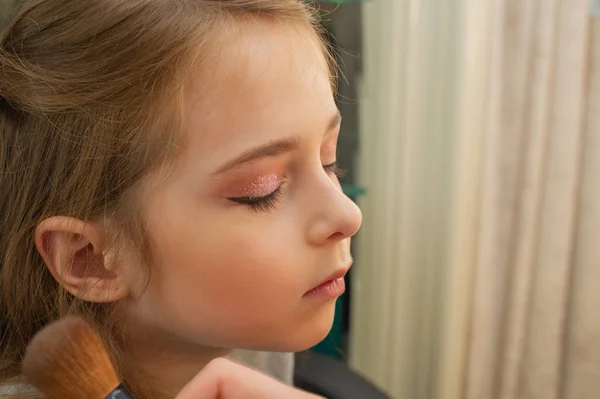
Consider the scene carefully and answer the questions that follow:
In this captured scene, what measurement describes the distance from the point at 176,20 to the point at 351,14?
0.66 m

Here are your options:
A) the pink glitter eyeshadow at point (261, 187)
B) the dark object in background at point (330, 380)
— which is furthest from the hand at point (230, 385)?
the dark object in background at point (330, 380)

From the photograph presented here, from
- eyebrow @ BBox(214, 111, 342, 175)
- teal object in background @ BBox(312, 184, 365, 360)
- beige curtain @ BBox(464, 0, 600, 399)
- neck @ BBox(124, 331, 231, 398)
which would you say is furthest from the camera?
teal object in background @ BBox(312, 184, 365, 360)

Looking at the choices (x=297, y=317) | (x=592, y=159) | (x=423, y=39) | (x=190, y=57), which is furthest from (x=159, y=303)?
(x=592, y=159)

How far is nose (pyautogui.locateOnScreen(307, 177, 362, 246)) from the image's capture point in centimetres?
58

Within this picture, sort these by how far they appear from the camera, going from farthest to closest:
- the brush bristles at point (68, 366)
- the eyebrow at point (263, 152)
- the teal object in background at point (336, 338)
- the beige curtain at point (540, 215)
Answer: the teal object in background at point (336, 338) < the beige curtain at point (540, 215) < the eyebrow at point (263, 152) < the brush bristles at point (68, 366)

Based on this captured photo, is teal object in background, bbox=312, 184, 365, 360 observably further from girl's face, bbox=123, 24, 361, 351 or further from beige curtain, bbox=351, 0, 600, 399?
girl's face, bbox=123, 24, 361, 351

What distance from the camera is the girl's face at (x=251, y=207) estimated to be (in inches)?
21.7

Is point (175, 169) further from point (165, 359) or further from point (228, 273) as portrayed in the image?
point (165, 359)

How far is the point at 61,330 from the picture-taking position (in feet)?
1.49

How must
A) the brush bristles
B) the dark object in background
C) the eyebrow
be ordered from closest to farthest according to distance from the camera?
the brush bristles, the eyebrow, the dark object in background

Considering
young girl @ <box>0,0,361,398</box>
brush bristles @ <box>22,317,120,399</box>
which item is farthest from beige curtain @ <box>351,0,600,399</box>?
brush bristles @ <box>22,317,120,399</box>

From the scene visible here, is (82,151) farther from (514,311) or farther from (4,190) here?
(514,311)

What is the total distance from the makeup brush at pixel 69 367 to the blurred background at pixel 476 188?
2.38ft

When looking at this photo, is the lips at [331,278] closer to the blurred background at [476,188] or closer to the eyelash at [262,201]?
the eyelash at [262,201]
